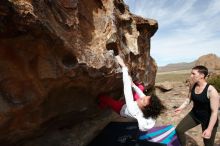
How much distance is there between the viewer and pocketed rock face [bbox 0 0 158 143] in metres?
5.61

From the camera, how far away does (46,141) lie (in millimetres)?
7988

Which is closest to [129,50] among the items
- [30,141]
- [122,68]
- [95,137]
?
[122,68]

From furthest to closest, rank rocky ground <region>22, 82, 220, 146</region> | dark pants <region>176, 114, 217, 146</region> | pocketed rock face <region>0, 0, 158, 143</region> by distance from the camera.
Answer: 1. rocky ground <region>22, 82, 220, 146</region>
2. dark pants <region>176, 114, 217, 146</region>
3. pocketed rock face <region>0, 0, 158, 143</region>

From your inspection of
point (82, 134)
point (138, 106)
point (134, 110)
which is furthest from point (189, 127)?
point (82, 134)

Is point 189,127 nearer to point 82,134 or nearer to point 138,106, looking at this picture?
point 138,106

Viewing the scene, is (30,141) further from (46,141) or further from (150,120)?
(150,120)

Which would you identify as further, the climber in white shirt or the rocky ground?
the rocky ground

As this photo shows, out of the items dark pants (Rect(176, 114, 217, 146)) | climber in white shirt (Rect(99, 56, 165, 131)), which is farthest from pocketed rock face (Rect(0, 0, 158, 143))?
dark pants (Rect(176, 114, 217, 146))

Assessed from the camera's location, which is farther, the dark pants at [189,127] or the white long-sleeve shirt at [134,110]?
the dark pants at [189,127]

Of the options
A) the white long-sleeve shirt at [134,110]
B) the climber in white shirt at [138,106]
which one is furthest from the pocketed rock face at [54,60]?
the white long-sleeve shirt at [134,110]

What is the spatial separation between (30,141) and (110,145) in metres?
2.24

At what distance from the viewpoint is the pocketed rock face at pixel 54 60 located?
5605 mm

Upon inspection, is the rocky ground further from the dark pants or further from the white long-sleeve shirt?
the dark pants

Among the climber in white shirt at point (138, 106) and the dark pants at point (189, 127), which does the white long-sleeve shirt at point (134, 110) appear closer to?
the climber in white shirt at point (138, 106)
